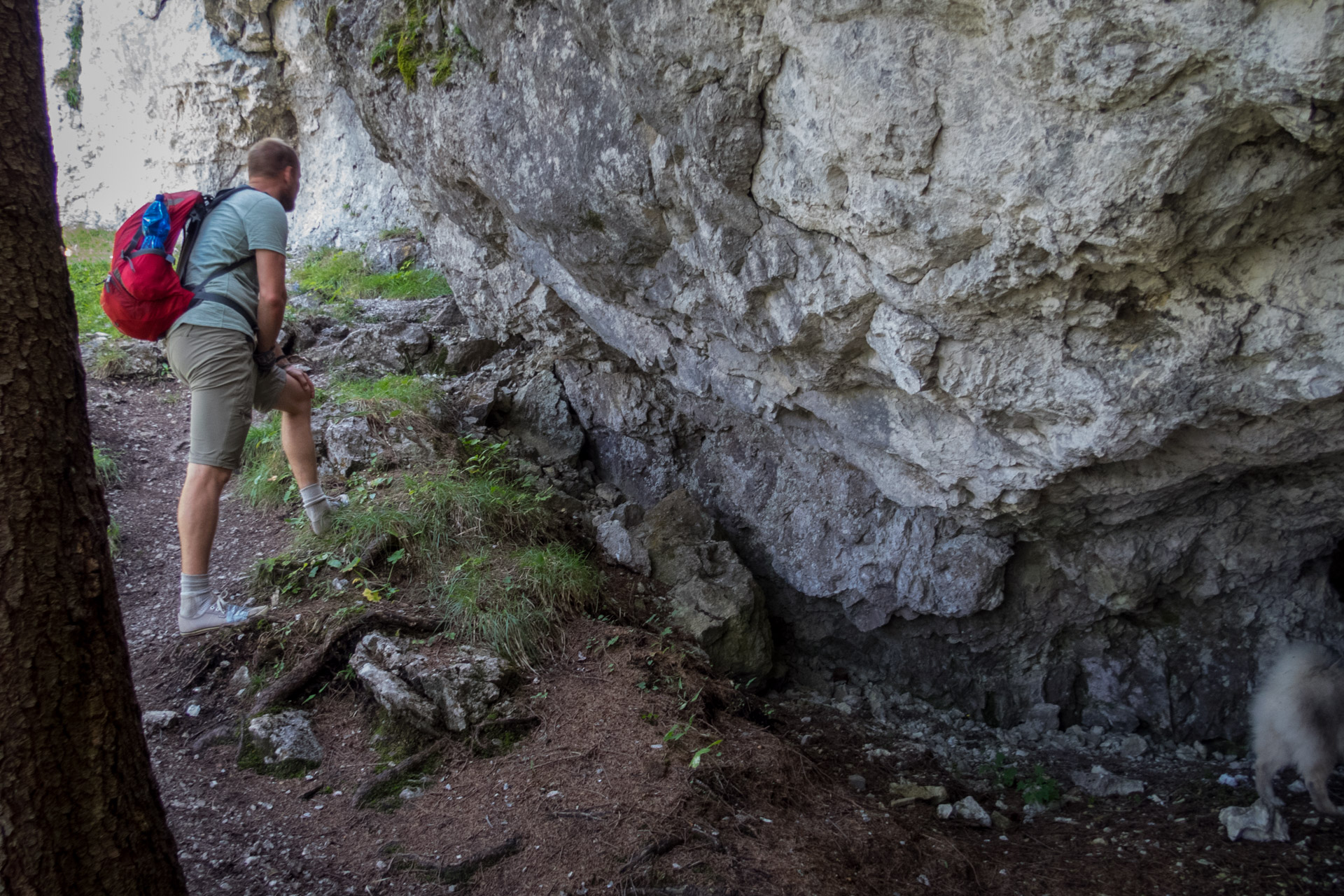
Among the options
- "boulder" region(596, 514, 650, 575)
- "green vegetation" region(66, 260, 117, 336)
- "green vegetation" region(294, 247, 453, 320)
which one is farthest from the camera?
"green vegetation" region(294, 247, 453, 320)

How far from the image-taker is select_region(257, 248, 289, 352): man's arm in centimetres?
379

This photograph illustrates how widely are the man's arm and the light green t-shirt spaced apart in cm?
4

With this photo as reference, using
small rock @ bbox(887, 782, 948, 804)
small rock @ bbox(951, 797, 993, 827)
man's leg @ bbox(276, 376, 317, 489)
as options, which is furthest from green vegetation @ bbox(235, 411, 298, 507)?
small rock @ bbox(951, 797, 993, 827)

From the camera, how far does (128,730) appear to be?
192 centimetres

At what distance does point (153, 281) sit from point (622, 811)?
122 inches

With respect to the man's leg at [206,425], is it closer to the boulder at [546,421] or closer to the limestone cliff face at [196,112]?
the boulder at [546,421]

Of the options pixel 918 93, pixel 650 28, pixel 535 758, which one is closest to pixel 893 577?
pixel 535 758

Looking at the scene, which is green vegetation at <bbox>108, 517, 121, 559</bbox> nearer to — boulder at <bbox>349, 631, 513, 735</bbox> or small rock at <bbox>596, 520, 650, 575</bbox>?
boulder at <bbox>349, 631, 513, 735</bbox>

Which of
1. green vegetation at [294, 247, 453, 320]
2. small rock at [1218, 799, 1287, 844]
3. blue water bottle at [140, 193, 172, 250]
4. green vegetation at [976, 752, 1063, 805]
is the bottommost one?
green vegetation at [976, 752, 1063, 805]

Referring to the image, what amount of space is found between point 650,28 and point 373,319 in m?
6.27

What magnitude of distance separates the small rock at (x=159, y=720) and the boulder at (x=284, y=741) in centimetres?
35

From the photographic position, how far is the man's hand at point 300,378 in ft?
14.1

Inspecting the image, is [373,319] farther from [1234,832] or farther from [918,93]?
[1234,832]

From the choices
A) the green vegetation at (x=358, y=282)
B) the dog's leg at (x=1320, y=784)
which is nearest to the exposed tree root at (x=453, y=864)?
the dog's leg at (x=1320, y=784)
